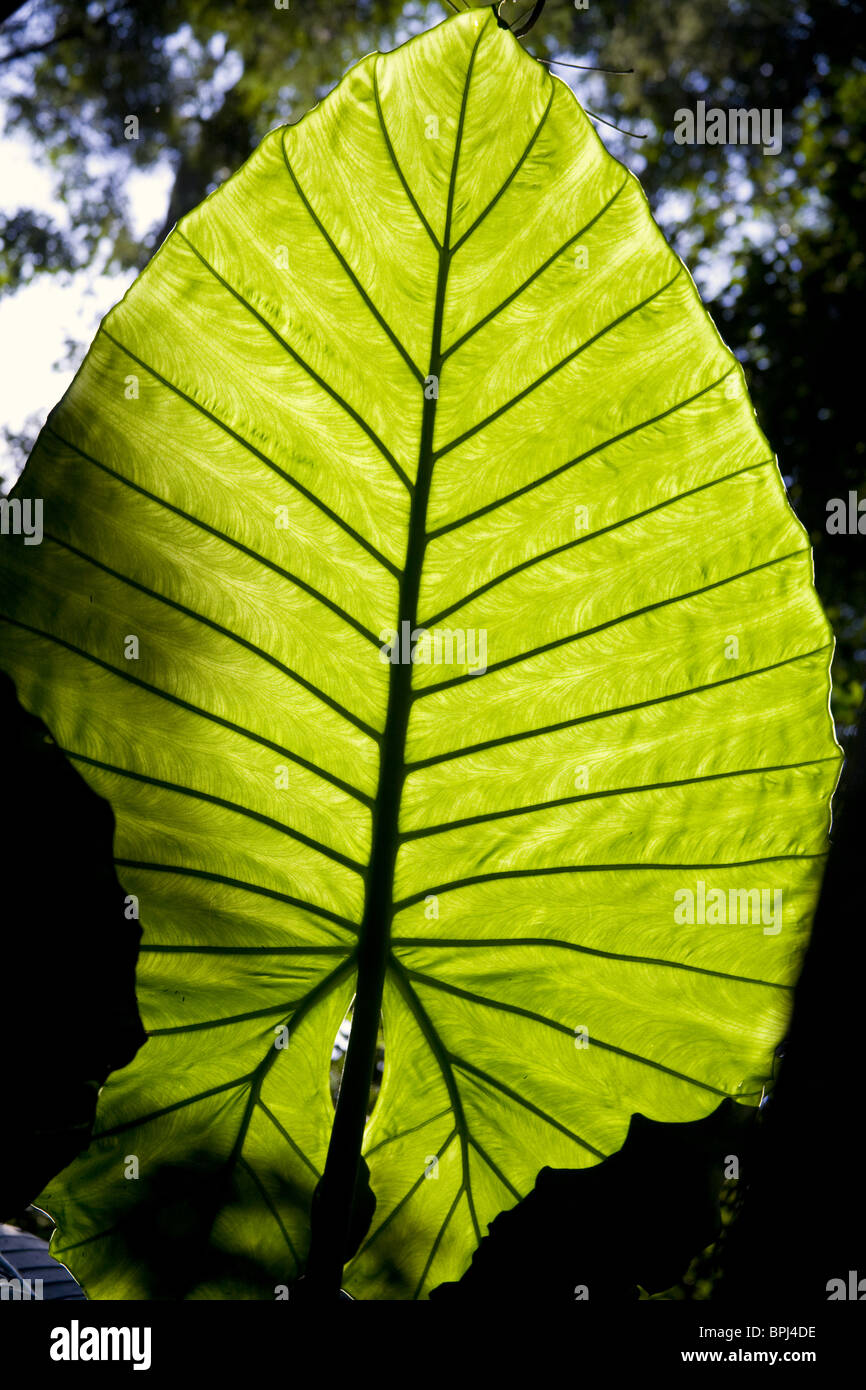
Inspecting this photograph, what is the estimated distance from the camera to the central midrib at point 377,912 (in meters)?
0.64

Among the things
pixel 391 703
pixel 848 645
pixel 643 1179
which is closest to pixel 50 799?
pixel 391 703

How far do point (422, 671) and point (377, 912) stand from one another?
0.19 metres

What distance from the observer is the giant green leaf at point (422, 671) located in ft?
2.12

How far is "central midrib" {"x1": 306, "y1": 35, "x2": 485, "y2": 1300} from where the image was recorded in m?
0.64

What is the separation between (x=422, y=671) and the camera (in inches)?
27.8

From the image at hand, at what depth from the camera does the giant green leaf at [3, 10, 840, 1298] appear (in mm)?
646

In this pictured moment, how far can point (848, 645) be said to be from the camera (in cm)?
318

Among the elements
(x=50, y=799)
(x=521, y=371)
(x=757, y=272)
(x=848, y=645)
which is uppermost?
(x=757, y=272)

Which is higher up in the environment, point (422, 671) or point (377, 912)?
point (422, 671)
